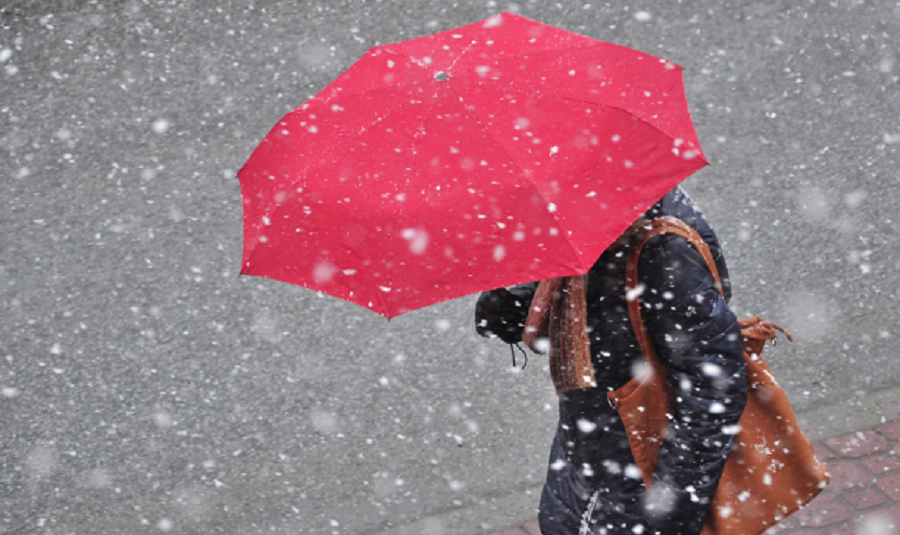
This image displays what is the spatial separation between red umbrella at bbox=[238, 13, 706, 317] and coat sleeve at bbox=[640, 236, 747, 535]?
23cm

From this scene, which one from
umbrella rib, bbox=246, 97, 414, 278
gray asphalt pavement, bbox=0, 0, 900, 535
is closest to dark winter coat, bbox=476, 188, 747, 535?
umbrella rib, bbox=246, 97, 414, 278

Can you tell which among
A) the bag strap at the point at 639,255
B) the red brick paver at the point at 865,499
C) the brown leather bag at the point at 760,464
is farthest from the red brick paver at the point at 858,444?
the bag strap at the point at 639,255

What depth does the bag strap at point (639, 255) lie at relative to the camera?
1886 millimetres

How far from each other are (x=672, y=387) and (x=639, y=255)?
35 cm

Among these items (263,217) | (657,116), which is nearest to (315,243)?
(263,217)

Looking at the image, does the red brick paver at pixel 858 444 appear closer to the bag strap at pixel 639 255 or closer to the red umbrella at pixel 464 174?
the bag strap at pixel 639 255

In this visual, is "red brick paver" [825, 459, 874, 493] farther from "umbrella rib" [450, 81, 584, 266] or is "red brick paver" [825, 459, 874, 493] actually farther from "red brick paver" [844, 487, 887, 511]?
"umbrella rib" [450, 81, 584, 266]

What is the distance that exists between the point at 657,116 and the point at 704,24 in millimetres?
2743

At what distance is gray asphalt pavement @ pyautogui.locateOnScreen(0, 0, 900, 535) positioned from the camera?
3.83 metres

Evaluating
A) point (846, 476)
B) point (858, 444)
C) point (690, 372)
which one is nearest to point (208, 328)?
point (690, 372)

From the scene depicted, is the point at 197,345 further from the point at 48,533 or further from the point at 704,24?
the point at 704,24

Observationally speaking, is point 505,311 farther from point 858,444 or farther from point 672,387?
point 858,444

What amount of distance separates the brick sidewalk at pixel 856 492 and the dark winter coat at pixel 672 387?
61.3 inches

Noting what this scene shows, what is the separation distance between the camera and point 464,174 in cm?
173
